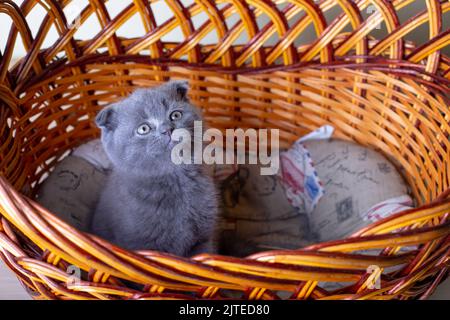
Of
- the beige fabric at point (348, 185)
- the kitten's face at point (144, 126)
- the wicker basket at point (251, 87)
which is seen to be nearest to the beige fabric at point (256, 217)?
the beige fabric at point (348, 185)

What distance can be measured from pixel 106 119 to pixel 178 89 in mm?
155

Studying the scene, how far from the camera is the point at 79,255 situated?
2.28 feet

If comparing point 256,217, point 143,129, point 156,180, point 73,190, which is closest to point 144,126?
point 143,129

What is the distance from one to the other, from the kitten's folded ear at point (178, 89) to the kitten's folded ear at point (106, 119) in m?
0.12

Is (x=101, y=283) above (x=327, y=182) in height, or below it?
below

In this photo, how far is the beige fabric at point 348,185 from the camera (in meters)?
1.14

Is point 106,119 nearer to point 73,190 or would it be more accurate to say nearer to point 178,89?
point 178,89

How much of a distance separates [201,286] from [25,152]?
63cm

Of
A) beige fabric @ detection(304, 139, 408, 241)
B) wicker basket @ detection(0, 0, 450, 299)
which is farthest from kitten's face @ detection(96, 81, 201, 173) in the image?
beige fabric @ detection(304, 139, 408, 241)

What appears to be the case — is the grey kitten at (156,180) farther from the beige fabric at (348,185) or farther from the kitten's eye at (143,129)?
the beige fabric at (348,185)
